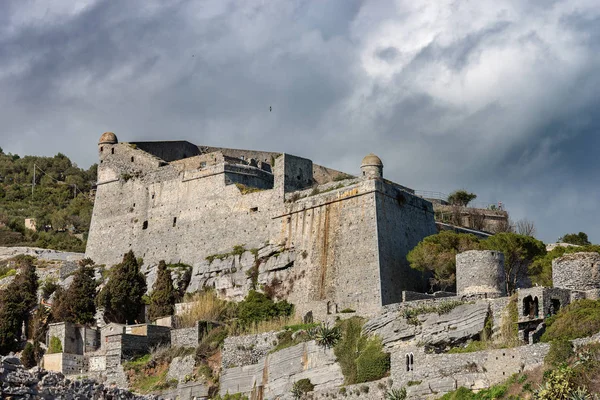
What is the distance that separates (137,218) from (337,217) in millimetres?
12519

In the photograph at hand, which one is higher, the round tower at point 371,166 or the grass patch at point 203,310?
the round tower at point 371,166

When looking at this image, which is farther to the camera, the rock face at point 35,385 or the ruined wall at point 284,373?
the ruined wall at point 284,373

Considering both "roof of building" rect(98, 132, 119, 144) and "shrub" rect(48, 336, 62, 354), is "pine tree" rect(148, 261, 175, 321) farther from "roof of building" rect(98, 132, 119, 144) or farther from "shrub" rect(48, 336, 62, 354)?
"roof of building" rect(98, 132, 119, 144)

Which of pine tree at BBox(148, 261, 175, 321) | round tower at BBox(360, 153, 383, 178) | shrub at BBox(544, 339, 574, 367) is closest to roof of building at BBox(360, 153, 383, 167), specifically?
round tower at BBox(360, 153, 383, 178)

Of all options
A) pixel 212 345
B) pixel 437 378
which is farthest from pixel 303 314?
pixel 437 378

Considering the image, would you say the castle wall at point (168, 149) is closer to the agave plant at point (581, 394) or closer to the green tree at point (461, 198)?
the green tree at point (461, 198)

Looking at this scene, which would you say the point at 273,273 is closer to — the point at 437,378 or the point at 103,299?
the point at 103,299

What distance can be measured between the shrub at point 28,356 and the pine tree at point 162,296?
514 centimetres

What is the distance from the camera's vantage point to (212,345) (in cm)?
4681

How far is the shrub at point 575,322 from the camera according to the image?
3612cm

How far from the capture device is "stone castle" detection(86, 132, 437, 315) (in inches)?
1933

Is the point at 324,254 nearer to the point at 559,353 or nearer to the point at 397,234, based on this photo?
the point at 397,234

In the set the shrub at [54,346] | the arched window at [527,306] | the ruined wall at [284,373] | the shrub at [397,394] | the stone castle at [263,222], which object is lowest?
the shrub at [397,394]

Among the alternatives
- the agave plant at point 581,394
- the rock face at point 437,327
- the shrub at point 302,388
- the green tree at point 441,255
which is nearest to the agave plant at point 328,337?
the rock face at point 437,327
